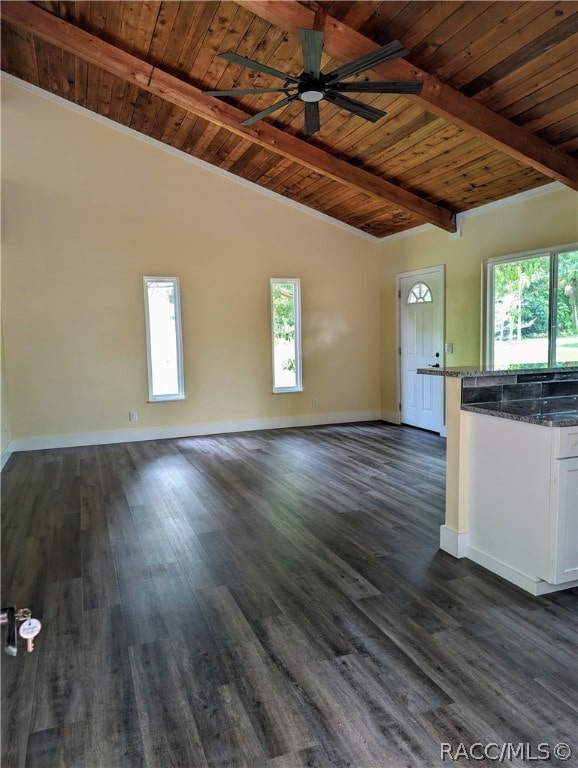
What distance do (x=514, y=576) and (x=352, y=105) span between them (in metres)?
3.16

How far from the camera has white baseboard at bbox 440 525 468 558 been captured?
2.87 meters

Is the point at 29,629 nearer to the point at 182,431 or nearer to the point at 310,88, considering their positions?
the point at 310,88

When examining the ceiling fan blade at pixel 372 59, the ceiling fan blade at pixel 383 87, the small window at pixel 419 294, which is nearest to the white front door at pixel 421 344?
the small window at pixel 419 294

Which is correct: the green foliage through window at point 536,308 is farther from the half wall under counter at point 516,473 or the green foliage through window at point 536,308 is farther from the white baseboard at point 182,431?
the white baseboard at point 182,431

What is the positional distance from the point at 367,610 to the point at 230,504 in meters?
1.76

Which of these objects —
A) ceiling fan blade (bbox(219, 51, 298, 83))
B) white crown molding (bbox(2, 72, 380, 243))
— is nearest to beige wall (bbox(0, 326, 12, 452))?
white crown molding (bbox(2, 72, 380, 243))

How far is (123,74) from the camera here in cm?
440

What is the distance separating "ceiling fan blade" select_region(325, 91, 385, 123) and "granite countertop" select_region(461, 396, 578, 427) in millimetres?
2175

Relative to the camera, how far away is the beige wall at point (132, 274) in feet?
18.4

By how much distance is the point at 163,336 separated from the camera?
20.5 feet

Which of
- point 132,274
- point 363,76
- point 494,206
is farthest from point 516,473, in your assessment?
point 132,274

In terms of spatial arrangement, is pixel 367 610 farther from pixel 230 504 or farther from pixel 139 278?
pixel 139 278

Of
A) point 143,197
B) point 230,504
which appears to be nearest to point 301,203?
point 143,197

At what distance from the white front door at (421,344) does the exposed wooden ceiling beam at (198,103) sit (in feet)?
2.99
